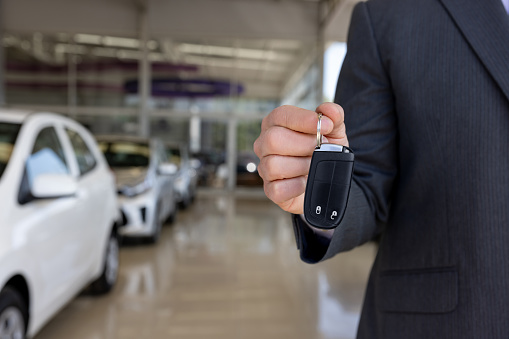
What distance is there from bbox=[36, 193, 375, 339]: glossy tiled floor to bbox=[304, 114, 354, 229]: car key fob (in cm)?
298

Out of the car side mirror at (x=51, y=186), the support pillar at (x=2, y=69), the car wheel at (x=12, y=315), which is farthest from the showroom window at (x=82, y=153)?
the support pillar at (x=2, y=69)

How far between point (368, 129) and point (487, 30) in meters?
0.28

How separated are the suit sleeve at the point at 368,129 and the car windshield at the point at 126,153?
20.0 feet

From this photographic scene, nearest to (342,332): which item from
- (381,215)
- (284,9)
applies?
(381,215)

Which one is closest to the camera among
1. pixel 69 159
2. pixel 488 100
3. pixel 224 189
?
pixel 488 100

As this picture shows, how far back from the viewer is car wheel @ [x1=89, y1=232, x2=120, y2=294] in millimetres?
4227

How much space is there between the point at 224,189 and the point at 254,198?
3.57 ft

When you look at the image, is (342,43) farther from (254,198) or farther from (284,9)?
(254,198)

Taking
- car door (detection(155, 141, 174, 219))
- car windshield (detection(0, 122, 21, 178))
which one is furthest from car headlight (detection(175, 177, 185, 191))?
car windshield (detection(0, 122, 21, 178))

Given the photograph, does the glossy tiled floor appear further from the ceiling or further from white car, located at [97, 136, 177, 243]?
the ceiling

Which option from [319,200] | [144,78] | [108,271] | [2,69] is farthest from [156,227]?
[2,69]

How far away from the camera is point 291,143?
0.71 m

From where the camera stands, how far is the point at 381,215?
110 cm

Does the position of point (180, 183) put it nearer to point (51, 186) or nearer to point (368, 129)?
point (51, 186)
